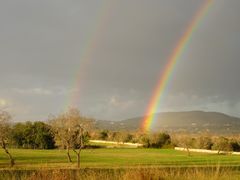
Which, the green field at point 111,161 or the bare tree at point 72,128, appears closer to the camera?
the green field at point 111,161

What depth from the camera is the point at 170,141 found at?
15162 centimetres

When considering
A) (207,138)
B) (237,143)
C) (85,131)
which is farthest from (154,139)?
(85,131)

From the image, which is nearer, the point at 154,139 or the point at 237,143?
the point at 237,143

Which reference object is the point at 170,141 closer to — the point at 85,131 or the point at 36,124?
the point at 36,124

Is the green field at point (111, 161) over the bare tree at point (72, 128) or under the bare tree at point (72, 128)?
under

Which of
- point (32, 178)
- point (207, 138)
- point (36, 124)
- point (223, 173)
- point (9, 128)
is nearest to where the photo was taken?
point (32, 178)

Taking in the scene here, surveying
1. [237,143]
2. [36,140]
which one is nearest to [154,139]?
[237,143]

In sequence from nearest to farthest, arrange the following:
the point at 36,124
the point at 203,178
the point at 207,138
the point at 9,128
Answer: the point at 203,178, the point at 9,128, the point at 36,124, the point at 207,138

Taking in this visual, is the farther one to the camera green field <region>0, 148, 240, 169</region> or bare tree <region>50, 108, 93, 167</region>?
bare tree <region>50, 108, 93, 167</region>

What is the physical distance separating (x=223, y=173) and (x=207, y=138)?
128530 mm

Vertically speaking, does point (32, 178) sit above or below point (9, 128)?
below

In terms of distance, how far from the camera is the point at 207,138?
141 meters

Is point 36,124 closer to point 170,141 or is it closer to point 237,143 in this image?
point 170,141

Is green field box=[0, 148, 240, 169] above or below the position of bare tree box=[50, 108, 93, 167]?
below
